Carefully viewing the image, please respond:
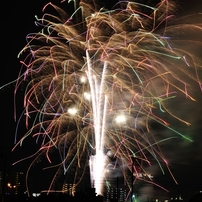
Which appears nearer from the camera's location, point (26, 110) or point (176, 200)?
point (26, 110)

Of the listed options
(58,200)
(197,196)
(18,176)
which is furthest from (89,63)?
(18,176)

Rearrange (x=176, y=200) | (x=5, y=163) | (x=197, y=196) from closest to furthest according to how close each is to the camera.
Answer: (x=197, y=196), (x=5, y=163), (x=176, y=200)

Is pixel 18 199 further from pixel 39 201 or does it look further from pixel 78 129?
pixel 78 129

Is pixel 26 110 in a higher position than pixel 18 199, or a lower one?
higher

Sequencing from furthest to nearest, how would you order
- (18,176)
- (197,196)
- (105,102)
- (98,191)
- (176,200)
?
(176,200), (18,176), (98,191), (105,102), (197,196)

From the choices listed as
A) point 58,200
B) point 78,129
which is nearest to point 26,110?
point 78,129

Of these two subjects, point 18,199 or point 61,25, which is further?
point 18,199

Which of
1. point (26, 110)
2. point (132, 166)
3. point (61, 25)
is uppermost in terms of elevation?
point (61, 25)

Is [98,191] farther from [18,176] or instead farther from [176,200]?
[176,200]

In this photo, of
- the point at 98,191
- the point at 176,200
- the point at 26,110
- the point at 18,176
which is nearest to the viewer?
the point at 26,110
